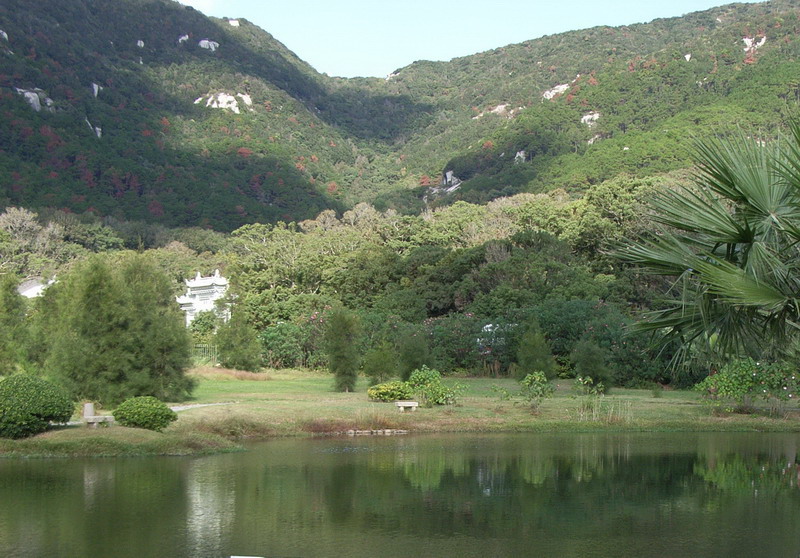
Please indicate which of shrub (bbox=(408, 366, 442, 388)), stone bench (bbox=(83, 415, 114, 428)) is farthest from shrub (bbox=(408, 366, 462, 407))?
stone bench (bbox=(83, 415, 114, 428))

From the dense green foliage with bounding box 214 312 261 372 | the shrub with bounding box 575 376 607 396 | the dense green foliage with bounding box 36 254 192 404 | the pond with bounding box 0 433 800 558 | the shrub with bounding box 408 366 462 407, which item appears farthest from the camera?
the dense green foliage with bounding box 214 312 261 372

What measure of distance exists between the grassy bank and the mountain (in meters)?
47.3

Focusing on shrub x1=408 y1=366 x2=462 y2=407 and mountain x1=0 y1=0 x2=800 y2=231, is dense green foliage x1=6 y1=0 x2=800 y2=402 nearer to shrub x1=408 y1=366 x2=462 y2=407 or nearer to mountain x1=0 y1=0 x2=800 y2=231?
mountain x1=0 y1=0 x2=800 y2=231

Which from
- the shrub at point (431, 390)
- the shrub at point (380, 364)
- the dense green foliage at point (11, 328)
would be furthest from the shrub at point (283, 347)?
the shrub at point (431, 390)

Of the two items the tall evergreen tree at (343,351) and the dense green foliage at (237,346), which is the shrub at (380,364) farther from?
the dense green foliage at (237,346)

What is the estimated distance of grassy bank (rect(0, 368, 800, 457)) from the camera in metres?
16.7

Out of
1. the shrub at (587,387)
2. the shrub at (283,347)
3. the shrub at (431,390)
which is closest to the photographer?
the shrub at (431,390)

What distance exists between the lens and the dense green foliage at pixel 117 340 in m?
21.5

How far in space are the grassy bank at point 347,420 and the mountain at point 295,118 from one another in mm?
47270

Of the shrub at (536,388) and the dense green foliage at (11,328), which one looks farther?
the dense green foliage at (11,328)

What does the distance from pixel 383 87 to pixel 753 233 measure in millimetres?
177315

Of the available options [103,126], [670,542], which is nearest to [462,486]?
[670,542]

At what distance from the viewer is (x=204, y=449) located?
17.1 metres

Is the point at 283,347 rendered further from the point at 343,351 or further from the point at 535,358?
the point at 535,358
